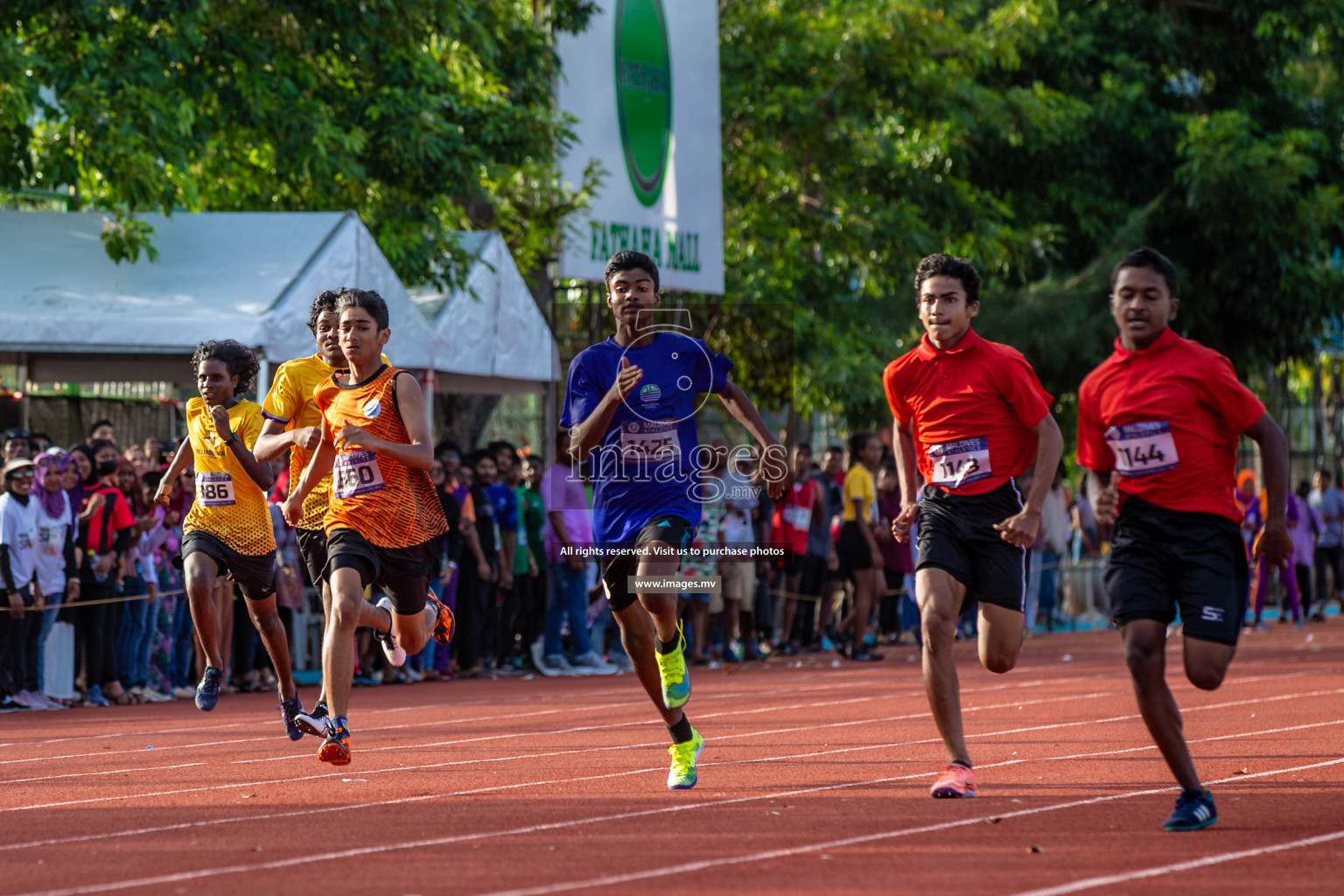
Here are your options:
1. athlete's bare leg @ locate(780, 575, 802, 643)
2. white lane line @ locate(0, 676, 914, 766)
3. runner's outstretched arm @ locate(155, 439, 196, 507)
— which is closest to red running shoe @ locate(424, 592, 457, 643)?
white lane line @ locate(0, 676, 914, 766)

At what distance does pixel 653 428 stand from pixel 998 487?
57.4 inches

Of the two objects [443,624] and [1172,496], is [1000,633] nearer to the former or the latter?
[1172,496]

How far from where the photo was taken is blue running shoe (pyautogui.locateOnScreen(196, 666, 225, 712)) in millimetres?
9477

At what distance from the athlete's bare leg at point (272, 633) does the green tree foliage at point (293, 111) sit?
6.80 metres

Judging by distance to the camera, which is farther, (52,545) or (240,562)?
(52,545)

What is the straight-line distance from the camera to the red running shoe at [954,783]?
7.41 m

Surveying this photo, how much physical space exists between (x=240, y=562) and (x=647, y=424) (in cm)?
293

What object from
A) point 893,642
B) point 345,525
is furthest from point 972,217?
point 345,525

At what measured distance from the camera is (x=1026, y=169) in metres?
29.4

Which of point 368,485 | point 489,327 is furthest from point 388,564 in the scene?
point 489,327

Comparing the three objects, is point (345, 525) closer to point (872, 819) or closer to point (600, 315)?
point (872, 819)

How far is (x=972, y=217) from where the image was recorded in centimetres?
2666

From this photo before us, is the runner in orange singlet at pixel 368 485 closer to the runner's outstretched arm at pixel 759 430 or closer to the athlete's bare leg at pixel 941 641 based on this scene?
the runner's outstretched arm at pixel 759 430

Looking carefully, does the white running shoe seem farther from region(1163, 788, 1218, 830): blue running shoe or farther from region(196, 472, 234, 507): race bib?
region(1163, 788, 1218, 830): blue running shoe
